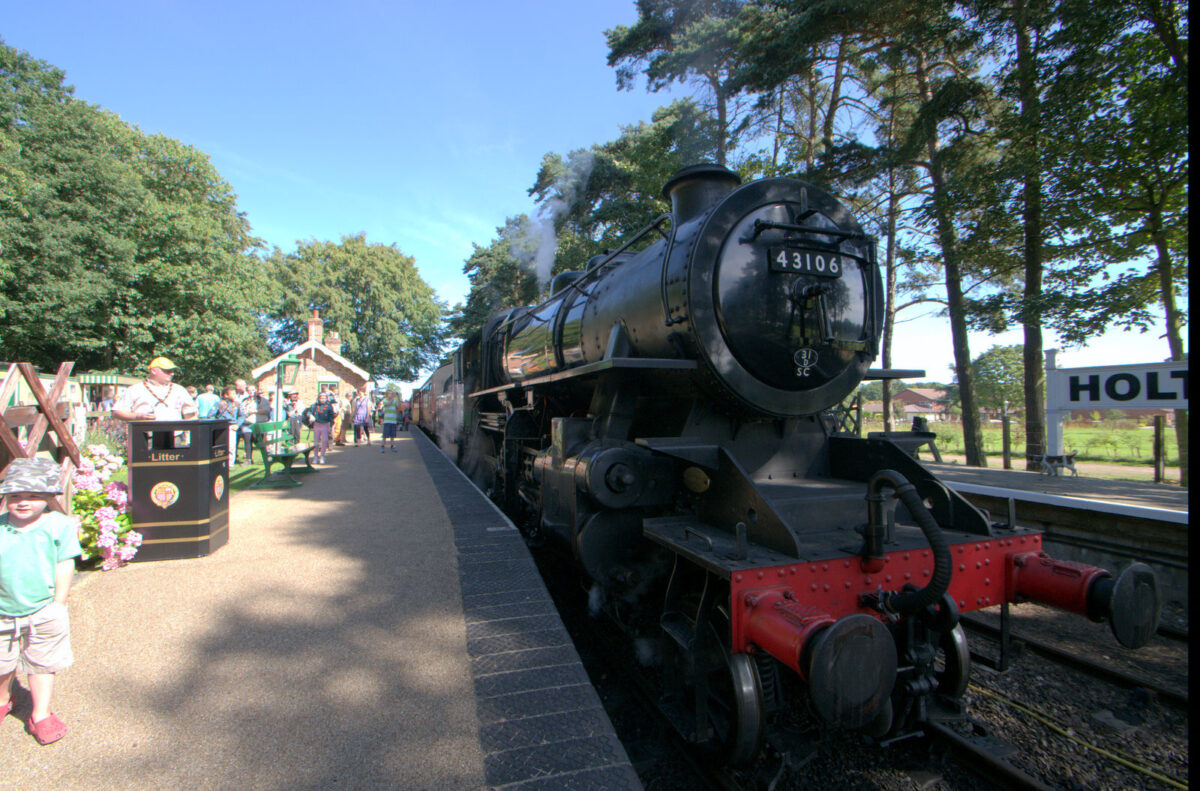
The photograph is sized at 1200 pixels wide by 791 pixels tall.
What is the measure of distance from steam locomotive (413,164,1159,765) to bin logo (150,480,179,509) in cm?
337

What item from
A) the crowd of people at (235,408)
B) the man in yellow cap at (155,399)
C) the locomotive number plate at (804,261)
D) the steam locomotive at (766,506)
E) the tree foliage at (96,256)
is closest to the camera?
the steam locomotive at (766,506)

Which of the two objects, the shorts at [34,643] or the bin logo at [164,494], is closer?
the shorts at [34,643]

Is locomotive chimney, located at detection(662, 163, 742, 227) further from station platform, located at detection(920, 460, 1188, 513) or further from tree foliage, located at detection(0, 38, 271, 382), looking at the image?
tree foliage, located at detection(0, 38, 271, 382)

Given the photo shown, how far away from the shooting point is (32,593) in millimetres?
2635

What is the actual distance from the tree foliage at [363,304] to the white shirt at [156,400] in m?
38.8

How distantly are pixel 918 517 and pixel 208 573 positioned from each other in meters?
5.08

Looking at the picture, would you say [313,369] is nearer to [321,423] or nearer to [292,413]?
[292,413]

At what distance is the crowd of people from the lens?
5320 millimetres

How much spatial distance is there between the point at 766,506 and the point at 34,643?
11.3ft

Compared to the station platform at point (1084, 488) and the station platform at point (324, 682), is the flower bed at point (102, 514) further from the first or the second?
the station platform at point (1084, 488)

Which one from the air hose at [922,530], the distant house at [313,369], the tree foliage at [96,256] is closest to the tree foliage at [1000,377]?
the distant house at [313,369]

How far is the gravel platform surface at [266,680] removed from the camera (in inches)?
90.3

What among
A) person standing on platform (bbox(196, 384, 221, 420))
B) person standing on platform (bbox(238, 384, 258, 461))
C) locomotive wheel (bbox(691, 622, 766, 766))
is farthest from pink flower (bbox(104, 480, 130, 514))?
person standing on platform (bbox(238, 384, 258, 461))

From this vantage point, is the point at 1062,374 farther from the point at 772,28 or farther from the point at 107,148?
the point at 107,148
